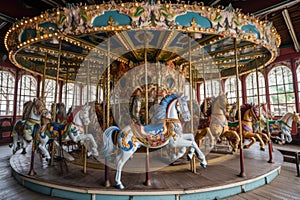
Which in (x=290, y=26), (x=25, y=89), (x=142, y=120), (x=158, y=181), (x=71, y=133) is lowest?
(x=158, y=181)

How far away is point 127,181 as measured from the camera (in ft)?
12.1

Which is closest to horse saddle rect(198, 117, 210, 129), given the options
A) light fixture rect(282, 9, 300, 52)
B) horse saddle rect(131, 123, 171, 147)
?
horse saddle rect(131, 123, 171, 147)

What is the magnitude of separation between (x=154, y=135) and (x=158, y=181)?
1019mm

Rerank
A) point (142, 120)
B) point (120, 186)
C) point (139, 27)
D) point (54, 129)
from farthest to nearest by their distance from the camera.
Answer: point (142, 120) → point (54, 129) → point (139, 27) → point (120, 186)

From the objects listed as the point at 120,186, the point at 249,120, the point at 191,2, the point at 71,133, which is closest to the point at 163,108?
the point at 120,186

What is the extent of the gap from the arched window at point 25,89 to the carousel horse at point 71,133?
32.6 feet

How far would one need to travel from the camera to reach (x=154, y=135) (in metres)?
3.44

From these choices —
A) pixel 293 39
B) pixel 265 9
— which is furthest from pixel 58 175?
pixel 293 39

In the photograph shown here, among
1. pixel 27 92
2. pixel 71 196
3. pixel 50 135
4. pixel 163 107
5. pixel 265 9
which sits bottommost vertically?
pixel 71 196

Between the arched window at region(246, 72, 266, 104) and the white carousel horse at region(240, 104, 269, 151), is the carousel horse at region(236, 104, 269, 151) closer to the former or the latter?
the white carousel horse at region(240, 104, 269, 151)

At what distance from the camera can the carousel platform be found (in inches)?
128

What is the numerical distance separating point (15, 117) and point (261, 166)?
1412 centimetres

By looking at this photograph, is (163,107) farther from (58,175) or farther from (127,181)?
(58,175)

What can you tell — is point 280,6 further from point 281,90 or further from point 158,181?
point 281,90
